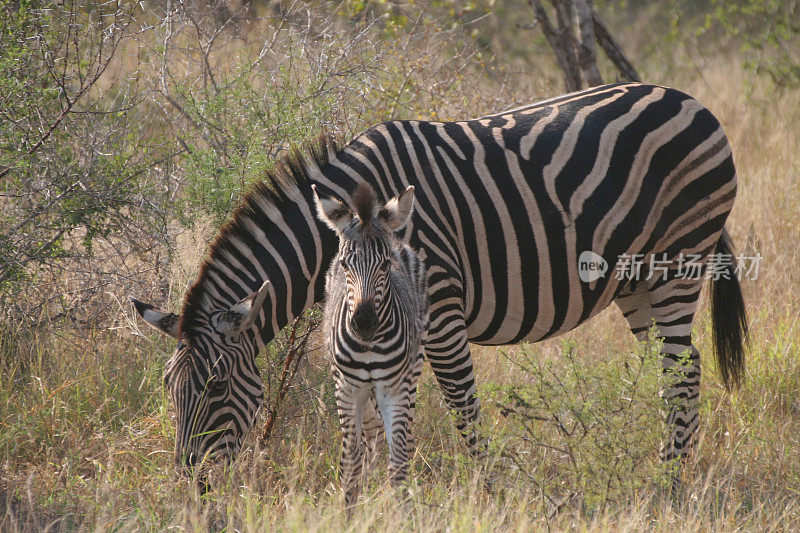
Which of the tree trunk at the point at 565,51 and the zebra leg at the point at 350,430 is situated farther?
the tree trunk at the point at 565,51

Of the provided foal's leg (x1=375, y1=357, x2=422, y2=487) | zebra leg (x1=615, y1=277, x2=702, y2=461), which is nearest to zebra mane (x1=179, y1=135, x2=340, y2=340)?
foal's leg (x1=375, y1=357, x2=422, y2=487)

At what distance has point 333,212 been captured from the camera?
373cm

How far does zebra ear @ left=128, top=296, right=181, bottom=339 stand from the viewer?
12.9 feet

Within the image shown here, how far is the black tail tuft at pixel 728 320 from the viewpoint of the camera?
531cm

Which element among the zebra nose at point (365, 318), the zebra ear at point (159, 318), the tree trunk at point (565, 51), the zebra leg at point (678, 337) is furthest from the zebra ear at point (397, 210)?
the tree trunk at point (565, 51)

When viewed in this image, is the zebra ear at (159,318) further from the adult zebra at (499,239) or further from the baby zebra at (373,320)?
the baby zebra at (373,320)

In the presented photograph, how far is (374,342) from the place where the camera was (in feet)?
12.2

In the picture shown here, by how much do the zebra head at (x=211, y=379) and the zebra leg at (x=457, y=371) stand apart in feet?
3.24

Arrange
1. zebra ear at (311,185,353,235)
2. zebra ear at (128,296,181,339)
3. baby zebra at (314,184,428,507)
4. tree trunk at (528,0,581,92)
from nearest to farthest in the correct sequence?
baby zebra at (314,184,428,507), zebra ear at (311,185,353,235), zebra ear at (128,296,181,339), tree trunk at (528,0,581,92)

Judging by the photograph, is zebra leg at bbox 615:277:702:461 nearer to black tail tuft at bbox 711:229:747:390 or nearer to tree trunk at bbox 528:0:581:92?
black tail tuft at bbox 711:229:747:390

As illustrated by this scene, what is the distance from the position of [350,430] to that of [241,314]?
2.50 ft

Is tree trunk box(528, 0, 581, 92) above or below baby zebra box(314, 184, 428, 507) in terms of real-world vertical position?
above

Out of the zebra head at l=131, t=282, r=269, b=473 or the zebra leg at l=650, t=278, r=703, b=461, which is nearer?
the zebra head at l=131, t=282, r=269, b=473

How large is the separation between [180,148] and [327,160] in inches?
111
